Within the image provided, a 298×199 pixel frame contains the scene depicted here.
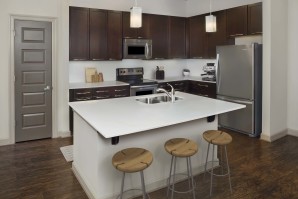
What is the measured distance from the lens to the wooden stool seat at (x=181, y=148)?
2432mm

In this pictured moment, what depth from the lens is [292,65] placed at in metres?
4.82

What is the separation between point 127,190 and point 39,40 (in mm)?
3257

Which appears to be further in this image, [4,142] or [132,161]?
[4,142]

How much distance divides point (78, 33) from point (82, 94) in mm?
1247

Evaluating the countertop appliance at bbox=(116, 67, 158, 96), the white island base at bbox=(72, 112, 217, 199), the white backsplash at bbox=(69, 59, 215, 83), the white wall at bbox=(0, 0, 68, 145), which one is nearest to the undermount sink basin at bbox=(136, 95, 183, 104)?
the white island base at bbox=(72, 112, 217, 199)

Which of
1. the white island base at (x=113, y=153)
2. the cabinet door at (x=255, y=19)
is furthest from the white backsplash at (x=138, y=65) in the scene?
the white island base at (x=113, y=153)

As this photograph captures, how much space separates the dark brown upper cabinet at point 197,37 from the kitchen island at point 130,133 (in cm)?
298

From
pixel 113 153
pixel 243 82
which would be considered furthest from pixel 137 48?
pixel 113 153

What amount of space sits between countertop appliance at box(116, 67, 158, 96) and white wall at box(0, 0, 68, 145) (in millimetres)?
1395

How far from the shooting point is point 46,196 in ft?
9.06

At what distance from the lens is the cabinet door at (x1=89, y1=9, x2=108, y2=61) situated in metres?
5.09

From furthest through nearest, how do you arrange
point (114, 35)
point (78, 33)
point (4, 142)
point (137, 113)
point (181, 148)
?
point (114, 35), point (78, 33), point (4, 142), point (137, 113), point (181, 148)

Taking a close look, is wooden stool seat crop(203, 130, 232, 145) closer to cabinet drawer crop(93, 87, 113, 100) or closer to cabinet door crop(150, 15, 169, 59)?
cabinet drawer crop(93, 87, 113, 100)

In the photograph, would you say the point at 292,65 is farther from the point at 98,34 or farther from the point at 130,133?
the point at 130,133
